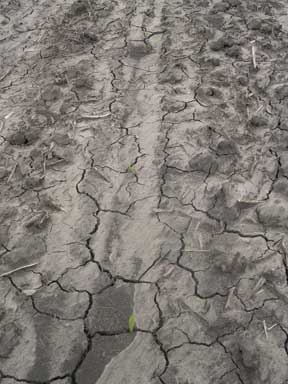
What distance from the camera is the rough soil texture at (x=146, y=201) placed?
2.25 m

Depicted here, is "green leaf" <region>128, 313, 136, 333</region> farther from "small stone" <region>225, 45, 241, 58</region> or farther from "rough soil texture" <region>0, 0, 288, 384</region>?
"small stone" <region>225, 45, 241, 58</region>

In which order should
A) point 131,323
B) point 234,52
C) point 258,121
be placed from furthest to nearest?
point 234,52
point 258,121
point 131,323

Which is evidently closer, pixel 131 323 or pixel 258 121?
pixel 131 323

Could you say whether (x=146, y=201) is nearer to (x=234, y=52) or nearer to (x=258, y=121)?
(x=258, y=121)

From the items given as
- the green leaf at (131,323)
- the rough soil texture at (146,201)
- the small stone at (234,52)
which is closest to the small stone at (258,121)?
the rough soil texture at (146,201)

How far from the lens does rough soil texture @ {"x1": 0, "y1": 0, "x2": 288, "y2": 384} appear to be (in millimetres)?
2250

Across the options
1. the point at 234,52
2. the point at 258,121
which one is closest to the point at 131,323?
the point at 258,121

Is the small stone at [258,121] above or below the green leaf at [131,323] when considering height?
above

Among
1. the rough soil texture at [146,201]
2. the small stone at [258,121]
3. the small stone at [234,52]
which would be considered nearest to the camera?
the rough soil texture at [146,201]

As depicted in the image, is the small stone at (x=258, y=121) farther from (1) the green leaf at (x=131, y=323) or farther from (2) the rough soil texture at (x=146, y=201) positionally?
(1) the green leaf at (x=131, y=323)

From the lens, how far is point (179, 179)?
3092mm

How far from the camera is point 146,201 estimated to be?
9.72ft

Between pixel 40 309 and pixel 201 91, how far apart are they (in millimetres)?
2298

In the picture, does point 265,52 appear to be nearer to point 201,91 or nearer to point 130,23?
point 201,91
